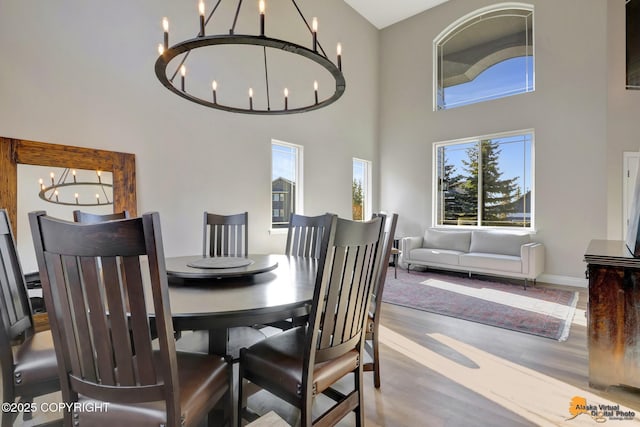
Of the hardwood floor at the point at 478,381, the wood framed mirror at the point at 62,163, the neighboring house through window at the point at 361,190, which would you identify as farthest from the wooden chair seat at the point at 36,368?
the neighboring house through window at the point at 361,190

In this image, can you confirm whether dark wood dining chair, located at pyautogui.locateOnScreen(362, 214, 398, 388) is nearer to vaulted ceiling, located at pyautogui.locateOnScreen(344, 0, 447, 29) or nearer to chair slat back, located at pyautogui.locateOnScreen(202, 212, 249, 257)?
chair slat back, located at pyautogui.locateOnScreen(202, 212, 249, 257)

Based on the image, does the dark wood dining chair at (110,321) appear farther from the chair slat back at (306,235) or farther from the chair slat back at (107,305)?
the chair slat back at (306,235)

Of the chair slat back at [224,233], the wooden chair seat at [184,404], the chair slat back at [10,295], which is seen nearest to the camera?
the wooden chair seat at [184,404]

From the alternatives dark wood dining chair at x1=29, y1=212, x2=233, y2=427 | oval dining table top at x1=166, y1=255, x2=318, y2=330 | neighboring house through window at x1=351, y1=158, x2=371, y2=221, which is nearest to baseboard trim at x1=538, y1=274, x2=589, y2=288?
neighboring house through window at x1=351, y1=158, x2=371, y2=221

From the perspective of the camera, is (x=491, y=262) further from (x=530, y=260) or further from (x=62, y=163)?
(x=62, y=163)

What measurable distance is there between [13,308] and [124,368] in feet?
2.72

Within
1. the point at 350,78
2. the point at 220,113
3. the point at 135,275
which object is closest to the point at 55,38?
the point at 220,113

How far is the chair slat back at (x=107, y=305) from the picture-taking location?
0.79 meters

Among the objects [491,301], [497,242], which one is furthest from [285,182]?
[497,242]

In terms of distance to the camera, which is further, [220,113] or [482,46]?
[482,46]

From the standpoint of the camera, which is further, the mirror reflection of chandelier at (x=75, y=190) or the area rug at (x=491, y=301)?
the area rug at (x=491, y=301)

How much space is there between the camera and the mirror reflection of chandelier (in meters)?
2.65

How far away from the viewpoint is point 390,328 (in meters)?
2.85

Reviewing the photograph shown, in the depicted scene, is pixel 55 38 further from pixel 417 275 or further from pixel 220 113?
pixel 417 275
